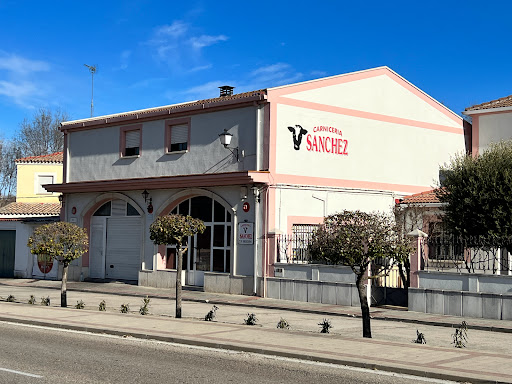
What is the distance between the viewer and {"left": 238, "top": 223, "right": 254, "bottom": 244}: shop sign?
2350 centimetres

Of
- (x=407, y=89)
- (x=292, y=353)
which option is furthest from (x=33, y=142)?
(x=292, y=353)

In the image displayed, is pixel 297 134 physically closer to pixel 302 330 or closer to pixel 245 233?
pixel 245 233

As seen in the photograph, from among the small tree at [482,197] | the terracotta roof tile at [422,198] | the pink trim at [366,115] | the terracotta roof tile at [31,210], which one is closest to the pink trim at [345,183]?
the terracotta roof tile at [422,198]

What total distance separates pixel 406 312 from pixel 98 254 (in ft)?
49.5

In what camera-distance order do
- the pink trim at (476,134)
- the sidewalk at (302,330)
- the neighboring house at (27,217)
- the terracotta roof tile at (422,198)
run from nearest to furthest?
the sidewalk at (302,330), the terracotta roof tile at (422,198), the pink trim at (476,134), the neighboring house at (27,217)

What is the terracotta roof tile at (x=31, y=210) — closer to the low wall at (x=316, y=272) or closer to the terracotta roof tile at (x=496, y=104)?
the low wall at (x=316, y=272)

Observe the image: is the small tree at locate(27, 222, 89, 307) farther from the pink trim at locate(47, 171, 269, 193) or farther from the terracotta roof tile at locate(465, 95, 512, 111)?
the terracotta roof tile at locate(465, 95, 512, 111)

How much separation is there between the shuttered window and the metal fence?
13107 mm

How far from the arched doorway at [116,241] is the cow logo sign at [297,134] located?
23.9 feet

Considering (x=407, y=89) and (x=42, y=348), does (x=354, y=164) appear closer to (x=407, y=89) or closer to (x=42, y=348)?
(x=407, y=89)

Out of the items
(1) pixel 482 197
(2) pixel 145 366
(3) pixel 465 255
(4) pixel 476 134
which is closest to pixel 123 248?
(1) pixel 482 197

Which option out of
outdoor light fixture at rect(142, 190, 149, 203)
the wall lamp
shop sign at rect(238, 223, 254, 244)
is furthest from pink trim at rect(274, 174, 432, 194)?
outdoor light fixture at rect(142, 190, 149, 203)

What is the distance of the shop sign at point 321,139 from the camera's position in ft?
80.3

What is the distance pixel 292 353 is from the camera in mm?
11102
